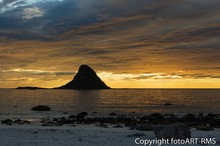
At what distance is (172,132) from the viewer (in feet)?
76.7

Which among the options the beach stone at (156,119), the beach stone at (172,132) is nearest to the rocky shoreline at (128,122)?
the beach stone at (156,119)

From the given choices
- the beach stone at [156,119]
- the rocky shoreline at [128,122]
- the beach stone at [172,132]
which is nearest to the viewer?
the beach stone at [172,132]

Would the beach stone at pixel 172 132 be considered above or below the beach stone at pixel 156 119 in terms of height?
above

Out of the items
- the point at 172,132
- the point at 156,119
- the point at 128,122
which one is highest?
the point at 172,132

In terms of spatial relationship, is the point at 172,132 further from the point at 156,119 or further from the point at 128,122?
the point at 156,119

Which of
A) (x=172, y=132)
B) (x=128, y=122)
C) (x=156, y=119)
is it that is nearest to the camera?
(x=172, y=132)

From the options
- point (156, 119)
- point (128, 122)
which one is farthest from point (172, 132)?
point (156, 119)

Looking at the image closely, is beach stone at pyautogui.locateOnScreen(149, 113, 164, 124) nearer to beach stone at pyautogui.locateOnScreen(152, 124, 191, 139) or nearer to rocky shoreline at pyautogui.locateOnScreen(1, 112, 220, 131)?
rocky shoreline at pyautogui.locateOnScreen(1, 112, 220, 131)

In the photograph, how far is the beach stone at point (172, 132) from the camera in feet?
76.6

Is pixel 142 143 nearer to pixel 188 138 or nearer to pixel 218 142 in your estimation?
pixel 188 138

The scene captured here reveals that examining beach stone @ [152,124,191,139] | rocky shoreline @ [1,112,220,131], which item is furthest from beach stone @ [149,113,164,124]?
beach stone @ [152,124,191,139]

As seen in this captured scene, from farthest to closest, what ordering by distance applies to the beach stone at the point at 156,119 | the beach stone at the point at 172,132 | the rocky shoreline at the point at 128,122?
1. the beach stone at the point at 156,119
2. the rocky shoreline at the point at 128,122
3. the beach stone at the point at 172,132

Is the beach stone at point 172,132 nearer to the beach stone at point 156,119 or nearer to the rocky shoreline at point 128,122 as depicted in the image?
the rocky shoreline at point 128,122

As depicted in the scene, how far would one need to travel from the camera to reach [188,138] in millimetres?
23734
